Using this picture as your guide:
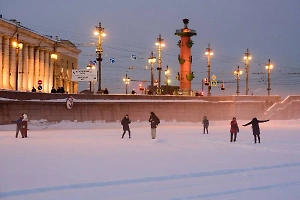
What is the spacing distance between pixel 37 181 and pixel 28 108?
2341cm

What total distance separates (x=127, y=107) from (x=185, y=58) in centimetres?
1719

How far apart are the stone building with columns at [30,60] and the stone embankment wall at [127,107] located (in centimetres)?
987

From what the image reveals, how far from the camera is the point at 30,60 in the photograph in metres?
59.3

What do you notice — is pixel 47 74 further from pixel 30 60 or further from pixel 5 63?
pixel 5 63

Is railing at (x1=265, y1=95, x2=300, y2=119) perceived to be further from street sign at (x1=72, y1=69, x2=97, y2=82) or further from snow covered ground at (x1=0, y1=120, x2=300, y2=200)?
snow covered ground at (x1=0, y1=120, x2=300, y2=200)

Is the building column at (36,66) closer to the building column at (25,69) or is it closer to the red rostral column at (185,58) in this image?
the building column at (25,69)

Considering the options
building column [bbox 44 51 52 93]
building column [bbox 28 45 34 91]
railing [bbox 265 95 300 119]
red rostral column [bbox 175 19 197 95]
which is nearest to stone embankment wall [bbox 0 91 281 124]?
railing [bbox 265 95 300 119]

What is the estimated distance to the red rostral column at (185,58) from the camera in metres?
52.7

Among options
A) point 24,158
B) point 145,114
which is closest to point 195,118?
point 145,114

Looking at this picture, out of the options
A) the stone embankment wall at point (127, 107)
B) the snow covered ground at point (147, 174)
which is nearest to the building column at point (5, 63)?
the stone embankment wall at point (127, 107)

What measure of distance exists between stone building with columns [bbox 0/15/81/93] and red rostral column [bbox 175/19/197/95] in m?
15.4

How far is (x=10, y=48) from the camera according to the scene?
53.7 meters

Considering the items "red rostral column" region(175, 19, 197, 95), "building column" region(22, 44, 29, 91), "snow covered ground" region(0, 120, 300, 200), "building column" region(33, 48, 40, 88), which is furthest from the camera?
"building column" region(33, 48, 40, 88)

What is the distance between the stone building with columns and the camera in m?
51.2
